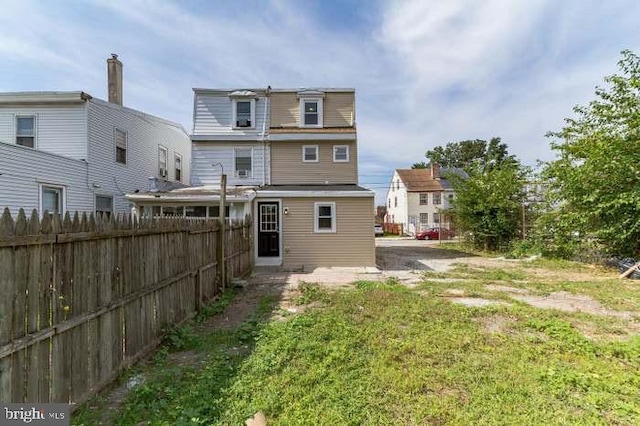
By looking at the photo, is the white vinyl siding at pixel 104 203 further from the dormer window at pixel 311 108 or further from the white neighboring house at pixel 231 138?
the dormer window at pixel 311 108

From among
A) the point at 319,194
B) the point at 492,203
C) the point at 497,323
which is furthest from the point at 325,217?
the point at 492,203

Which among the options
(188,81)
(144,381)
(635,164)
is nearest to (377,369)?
(144,381)

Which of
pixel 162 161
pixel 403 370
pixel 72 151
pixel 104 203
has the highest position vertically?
pixel 162 161

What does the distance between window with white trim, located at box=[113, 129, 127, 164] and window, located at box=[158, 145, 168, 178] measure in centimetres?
245

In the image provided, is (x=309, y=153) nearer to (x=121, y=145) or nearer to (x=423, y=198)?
(x=121, y=145)

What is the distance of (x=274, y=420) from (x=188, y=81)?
51.5 feet

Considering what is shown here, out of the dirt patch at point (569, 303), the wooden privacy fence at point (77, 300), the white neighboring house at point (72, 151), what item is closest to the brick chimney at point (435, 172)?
the white neighboring house at point (72, 151)

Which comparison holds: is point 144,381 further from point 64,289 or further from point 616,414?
point 616,414

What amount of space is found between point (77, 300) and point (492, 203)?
18334 mm

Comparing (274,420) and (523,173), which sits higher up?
(523,173)

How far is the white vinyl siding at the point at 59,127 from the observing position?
470 inches

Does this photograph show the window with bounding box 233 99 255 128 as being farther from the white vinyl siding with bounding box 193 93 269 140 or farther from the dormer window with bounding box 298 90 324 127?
the dormer window with bounding box 298 90 324 127

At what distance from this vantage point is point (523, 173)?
16.9m

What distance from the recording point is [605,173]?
10.8m
